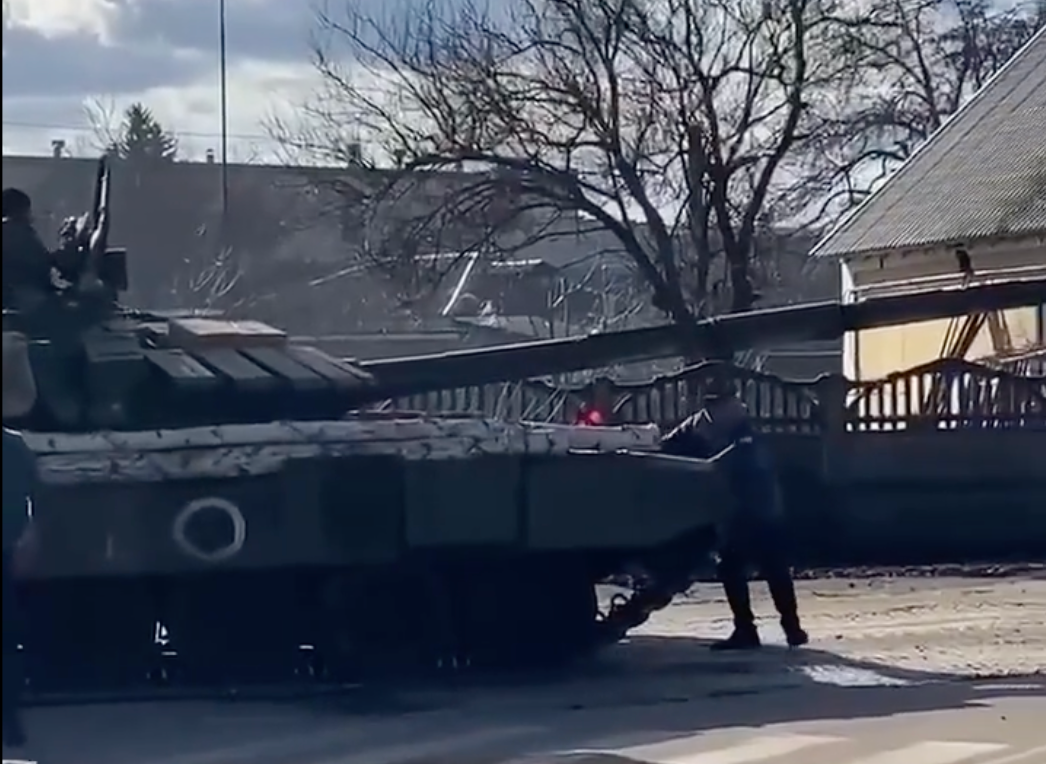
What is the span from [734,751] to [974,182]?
2354 cm

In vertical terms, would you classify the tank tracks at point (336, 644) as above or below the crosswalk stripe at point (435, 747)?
above

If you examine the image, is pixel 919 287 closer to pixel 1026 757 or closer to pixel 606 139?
pixel 606 139

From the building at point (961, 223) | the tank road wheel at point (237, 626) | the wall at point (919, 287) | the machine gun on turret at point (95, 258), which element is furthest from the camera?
the building at point (961, 223)

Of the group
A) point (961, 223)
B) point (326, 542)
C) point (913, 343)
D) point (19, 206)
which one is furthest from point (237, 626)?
point (913, 343)

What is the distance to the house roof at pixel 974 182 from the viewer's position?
30.6 m

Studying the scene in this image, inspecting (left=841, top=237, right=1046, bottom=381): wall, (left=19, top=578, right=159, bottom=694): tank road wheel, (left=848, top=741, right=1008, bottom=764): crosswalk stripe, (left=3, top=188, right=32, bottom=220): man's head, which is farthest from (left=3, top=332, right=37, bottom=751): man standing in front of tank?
(left=841, top=237, right=1046, bottom=381): wall

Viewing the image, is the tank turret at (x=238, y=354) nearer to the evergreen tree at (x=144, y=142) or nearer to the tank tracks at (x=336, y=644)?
the tank tracks at (x=336, y=644)

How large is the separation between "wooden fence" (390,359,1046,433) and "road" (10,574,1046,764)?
627 centimetres

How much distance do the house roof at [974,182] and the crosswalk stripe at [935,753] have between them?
20.5 m

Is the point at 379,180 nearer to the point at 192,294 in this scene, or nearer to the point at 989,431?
the point at 192,294

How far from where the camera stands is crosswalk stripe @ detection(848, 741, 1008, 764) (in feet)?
30.1

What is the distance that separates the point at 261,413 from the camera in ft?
42.1

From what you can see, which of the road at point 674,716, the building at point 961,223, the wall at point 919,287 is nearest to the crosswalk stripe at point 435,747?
the road at point 674,716

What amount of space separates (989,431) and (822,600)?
419 cm
